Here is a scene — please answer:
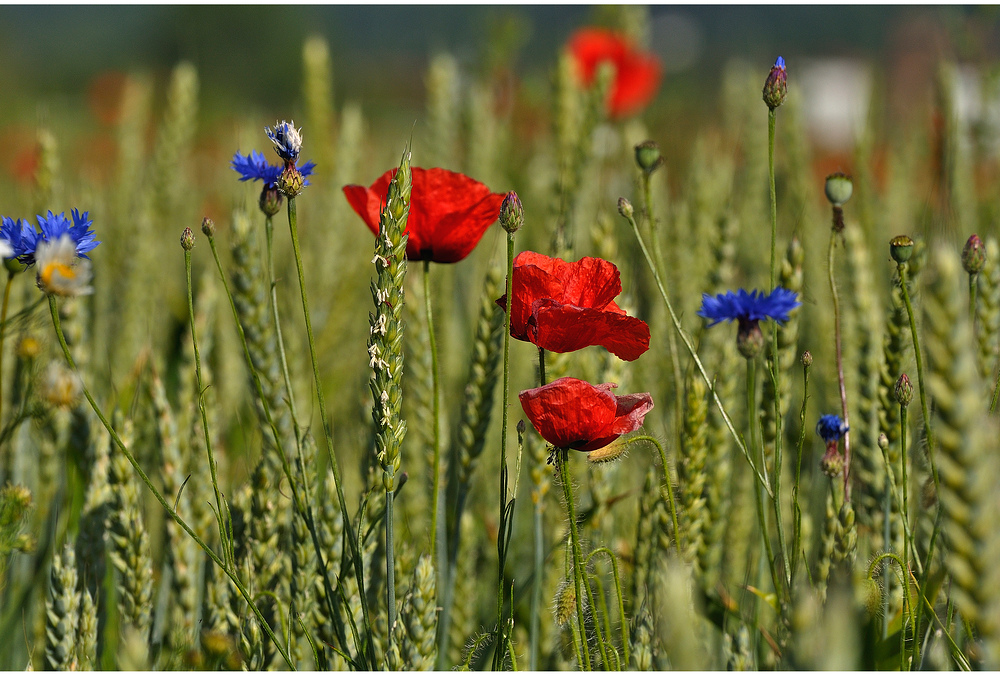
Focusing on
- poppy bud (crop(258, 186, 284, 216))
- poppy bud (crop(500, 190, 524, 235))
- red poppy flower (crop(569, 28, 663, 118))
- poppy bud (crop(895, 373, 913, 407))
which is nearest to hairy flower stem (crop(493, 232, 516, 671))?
poppy bud (crop(500, 190, 524, 235))

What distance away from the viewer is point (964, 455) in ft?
1.27

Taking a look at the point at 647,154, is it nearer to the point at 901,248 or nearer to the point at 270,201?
the point at 901,248

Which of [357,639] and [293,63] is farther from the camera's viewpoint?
[293,63]

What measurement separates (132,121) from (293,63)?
61.2 feet

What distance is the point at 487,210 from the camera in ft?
2.61

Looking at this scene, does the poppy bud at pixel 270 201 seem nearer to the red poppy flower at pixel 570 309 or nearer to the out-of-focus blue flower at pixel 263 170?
the out-of-focus blue flower at pixel 263 170

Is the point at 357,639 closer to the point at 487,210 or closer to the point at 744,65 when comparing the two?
the point at 487,210

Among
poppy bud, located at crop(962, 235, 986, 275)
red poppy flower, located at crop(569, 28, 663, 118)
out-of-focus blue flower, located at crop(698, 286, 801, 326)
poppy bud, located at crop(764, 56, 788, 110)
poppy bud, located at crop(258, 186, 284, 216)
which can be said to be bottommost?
out-of-focus blue flower, located at crop(698, 286, 801, 326)

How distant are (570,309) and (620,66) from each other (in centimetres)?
197

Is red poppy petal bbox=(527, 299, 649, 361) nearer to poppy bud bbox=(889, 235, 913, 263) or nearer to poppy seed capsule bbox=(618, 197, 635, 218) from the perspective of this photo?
poppy seed capsule bbox=(618, 197, 635, 218)

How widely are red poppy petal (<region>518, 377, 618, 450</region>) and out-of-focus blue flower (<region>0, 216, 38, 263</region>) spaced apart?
1.50 feet

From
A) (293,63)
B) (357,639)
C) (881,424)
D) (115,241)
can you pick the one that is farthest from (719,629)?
(293,63)

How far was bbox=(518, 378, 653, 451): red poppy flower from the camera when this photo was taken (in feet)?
2.06

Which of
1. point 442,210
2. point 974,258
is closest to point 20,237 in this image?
point 442,210
